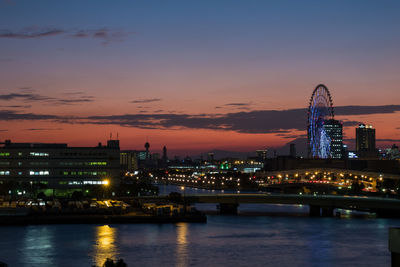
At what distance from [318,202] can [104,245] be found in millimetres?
28837

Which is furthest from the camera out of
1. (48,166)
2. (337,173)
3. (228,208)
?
(337,173)

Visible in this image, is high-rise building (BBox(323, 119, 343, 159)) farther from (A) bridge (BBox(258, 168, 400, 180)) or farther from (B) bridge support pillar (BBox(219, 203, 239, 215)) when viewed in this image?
(B) bridge support pillar (BBox(219, 203, 239, 215))

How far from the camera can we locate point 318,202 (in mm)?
62719

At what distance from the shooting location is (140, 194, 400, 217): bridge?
59156 mm

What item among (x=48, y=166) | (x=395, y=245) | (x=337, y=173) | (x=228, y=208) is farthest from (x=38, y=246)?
(x=337, y=173)

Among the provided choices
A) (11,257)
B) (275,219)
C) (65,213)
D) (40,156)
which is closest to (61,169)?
(40,156)

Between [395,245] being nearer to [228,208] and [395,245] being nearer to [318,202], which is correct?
[318,202]

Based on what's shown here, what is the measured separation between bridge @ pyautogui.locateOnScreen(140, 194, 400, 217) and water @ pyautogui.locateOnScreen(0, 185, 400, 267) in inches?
132

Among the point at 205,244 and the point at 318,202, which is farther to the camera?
the point at 318,202

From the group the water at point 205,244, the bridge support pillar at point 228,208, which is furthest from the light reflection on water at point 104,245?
the bridge support pillar at point 228,208

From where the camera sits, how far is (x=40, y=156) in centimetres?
8438

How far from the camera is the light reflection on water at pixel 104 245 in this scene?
34.9m

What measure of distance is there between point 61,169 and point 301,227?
42.4 metres

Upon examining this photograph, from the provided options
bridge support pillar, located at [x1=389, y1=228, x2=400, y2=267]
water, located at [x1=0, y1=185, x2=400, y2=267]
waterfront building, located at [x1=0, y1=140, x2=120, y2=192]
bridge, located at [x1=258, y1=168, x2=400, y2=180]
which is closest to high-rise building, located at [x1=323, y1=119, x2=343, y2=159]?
bridge, located at [x1=258, y1=168, x2=400, y2=180]
